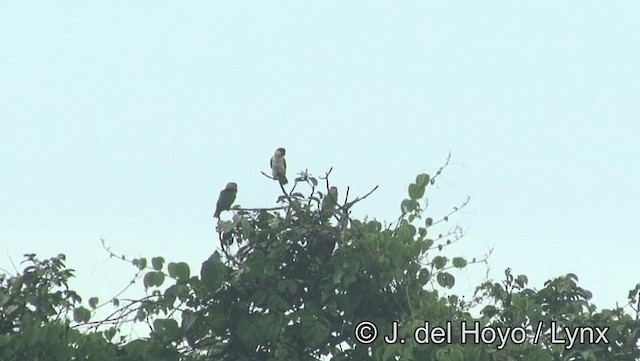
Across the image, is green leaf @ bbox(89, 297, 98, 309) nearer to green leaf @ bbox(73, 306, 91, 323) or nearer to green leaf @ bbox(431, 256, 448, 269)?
green leaf @ bbox(73, 306, 91, 323)

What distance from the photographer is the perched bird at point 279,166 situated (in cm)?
1428

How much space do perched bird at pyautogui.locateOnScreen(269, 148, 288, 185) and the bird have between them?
26.7 inches

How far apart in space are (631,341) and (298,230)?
247 cm

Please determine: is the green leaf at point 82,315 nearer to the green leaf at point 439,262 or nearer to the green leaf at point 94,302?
the green leaf at point 94,302

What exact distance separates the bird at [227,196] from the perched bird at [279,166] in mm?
677

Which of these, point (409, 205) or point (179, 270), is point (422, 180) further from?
point (179, 270)

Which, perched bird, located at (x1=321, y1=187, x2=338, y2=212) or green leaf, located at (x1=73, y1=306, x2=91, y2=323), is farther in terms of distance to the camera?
perched bird, located at (x1=321, y1=187, x2=338, y2=212)

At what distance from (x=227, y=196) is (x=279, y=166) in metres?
0.98

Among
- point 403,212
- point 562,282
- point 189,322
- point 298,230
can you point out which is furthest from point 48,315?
point 562,282

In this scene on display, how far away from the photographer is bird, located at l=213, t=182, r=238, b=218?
44.0 ft

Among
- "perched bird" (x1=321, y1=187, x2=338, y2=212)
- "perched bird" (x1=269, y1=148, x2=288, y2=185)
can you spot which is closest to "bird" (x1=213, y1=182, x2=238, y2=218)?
"perched bird" (x1=269, y1=148, x2=288, y2=185)

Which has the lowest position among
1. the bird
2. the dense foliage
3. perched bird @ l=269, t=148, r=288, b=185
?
the dense foliage

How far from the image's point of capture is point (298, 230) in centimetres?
1146

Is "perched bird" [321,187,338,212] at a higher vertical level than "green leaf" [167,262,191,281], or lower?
higher
